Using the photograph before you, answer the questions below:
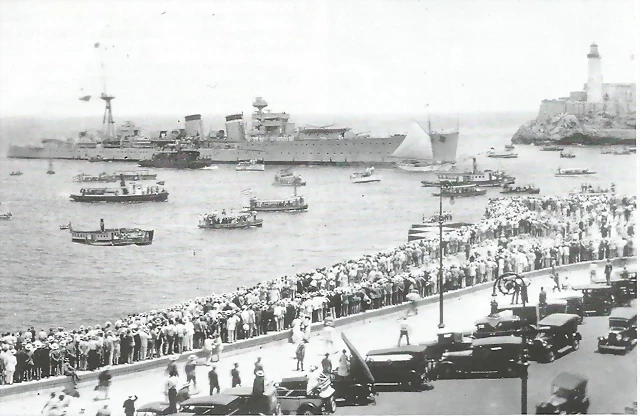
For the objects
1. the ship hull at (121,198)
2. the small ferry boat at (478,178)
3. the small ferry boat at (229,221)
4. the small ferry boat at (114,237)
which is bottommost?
the small ferry boat at (114,237)

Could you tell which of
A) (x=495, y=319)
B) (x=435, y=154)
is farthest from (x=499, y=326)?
(x=435, y=154)

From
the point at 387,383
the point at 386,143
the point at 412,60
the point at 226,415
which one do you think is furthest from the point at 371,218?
the point at 226,415

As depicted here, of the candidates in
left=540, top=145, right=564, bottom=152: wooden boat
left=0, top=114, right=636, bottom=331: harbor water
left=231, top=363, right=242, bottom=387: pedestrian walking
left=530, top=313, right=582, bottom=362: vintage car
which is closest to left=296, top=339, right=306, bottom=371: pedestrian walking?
left=231, top=363, right=242, bottom=387: pedestrian walking

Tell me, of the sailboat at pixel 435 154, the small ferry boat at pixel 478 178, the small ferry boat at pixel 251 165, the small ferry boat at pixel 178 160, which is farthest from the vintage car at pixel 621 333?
the small ferry boat at pixel 178 160

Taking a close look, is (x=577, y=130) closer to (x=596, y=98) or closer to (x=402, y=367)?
(x=596, y=98)

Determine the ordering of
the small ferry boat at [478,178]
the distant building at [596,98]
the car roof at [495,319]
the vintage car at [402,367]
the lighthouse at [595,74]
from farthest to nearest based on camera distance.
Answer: the small ferry boat at [478,178], the lighthouse at [595,74], the distant building at [596,98], the car roof at [495,319], the vintage car at [402,367]

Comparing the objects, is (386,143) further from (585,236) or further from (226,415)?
(226,415)

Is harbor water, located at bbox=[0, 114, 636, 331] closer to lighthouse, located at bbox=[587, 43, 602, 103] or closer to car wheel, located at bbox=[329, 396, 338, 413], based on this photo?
lighthouse, located at bbox=[587, 43, 602, 103]

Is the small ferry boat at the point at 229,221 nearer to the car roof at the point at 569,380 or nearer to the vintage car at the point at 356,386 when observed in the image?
the vintage car at the point at 356,386
